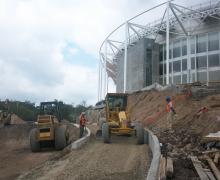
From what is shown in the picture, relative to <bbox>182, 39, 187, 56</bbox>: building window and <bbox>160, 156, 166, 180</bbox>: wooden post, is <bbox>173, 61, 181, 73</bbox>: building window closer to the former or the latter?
<bbox>182, 39, 187, 56</bbox>: building window

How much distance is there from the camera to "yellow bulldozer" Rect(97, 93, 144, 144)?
1820 centimetres

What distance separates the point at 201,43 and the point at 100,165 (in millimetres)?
27648

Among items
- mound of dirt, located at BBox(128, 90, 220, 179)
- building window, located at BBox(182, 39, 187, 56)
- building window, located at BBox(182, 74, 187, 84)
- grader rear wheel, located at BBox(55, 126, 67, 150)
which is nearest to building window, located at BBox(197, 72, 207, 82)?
building window, located at BBox(182, 74, 187, 84)

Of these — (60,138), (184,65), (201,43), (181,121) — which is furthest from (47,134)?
(201,43)

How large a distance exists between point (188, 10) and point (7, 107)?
1899cm

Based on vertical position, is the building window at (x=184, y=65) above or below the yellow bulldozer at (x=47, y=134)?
above

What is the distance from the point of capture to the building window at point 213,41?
119 feet

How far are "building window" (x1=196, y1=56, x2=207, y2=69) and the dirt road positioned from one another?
21.8 meters

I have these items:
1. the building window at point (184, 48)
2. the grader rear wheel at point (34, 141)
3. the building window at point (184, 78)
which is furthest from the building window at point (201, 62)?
the grader rear wheel at point (34, 141)

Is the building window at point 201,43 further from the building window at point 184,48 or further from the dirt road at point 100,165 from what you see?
the dirt road at point 100,165

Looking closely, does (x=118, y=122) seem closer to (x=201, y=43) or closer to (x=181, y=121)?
(x=181, y=121)

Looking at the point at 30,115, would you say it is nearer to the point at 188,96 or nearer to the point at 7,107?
the point at 7,107

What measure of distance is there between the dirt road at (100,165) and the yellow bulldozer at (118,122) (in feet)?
3.06

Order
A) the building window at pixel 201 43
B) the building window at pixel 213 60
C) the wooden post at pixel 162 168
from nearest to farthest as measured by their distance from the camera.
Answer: the wooden post at pixel 162 168 → the building window at pixel 213 60 → the building window at pixel 201 43
